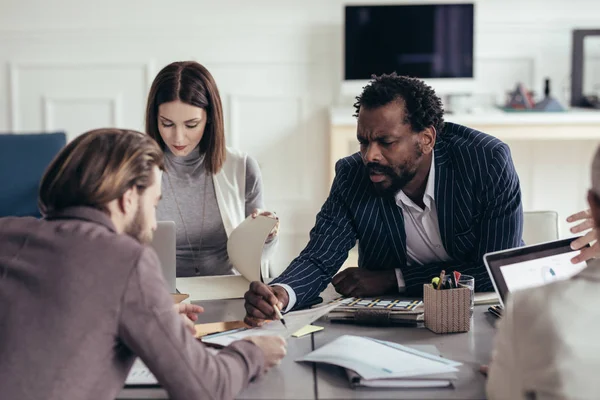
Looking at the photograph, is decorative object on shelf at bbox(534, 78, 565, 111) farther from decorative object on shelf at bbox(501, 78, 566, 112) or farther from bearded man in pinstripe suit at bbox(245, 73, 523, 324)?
bearded man in pinstripe suit at bbox(245, 73, 523, 324)

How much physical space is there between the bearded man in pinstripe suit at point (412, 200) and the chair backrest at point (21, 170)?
6.84ft

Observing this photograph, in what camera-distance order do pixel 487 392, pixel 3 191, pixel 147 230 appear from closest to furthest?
pixel 487 392, pixel 147 230, pixel 3 191

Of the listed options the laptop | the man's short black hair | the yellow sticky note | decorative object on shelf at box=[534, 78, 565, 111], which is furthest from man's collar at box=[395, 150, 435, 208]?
decorative object on shelf at box=[534, 78, 565, 111]

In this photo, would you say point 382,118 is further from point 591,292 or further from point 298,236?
point 298,236

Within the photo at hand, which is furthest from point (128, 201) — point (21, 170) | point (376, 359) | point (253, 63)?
point (253, 63)

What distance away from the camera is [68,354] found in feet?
4.49

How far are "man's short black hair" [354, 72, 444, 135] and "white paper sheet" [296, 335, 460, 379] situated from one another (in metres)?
0.78

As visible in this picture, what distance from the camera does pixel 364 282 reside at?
2047 mm

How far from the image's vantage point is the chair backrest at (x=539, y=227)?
248 cm

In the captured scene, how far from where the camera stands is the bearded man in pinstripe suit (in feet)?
7.06

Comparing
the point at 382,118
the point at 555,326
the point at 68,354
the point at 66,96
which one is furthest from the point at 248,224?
the point at 66,96

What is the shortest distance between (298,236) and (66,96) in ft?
5.08

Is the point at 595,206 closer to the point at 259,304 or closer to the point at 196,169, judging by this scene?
the point at 259,304

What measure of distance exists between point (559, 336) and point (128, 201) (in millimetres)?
771
